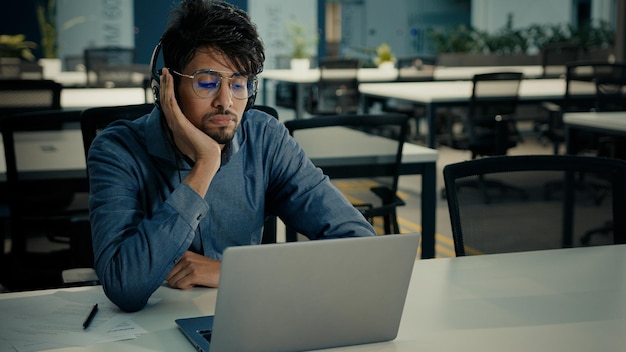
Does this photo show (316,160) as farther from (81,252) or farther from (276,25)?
(276,25)

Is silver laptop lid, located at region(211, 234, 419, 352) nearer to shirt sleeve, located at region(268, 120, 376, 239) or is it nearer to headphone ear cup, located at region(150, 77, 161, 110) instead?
shirt sleeve, located at region(268, 120, 376, 239)

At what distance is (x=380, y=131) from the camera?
327 cm

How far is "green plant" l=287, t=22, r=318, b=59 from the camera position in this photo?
378 inches

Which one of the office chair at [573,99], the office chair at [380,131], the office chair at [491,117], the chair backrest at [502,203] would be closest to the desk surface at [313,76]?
the office chair at [573,99]

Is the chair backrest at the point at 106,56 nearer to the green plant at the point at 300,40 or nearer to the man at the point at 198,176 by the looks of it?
the green plant at the point at 300,40

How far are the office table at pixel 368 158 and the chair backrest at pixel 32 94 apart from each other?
1.59 metres

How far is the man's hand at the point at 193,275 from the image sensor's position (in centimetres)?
170

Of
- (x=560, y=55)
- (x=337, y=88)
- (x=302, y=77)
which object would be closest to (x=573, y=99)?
(x=337, y=88)

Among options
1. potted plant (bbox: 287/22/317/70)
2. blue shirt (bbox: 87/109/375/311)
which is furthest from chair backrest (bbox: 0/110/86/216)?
potted plant (bbox: 287/22/317/70)

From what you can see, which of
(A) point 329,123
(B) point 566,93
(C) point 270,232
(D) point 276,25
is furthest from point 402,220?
(D) point 276,25

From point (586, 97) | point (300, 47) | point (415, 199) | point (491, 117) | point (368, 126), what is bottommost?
point (415, 199)

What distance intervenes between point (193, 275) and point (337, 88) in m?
6.54

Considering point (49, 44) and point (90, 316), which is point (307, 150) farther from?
point (49, 44)

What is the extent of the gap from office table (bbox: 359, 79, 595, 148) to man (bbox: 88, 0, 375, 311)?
14.0 feet
